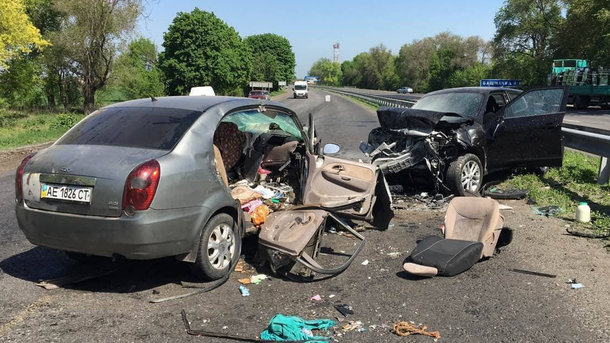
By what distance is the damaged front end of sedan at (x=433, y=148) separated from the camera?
23.9ft

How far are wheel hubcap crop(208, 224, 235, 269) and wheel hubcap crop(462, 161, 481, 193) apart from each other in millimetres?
4217

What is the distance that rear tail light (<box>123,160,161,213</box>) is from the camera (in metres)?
3.70

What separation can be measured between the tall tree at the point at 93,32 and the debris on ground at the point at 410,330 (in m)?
28.1

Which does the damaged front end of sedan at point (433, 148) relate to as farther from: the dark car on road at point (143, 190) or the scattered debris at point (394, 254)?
the dark car on road at point (143, 190)

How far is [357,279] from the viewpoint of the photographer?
4512 mm

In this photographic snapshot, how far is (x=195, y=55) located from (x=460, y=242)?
5222 centimetres

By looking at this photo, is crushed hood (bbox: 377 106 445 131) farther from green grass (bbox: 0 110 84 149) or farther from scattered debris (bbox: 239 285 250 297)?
green grass (bbox: 0 110 84 149)

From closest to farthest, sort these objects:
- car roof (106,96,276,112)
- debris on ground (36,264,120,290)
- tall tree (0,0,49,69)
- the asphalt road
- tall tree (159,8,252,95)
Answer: the asphalt road → debris on ground (36,264,120,290) → car roof (106,96,276,112) → tall tree (0,0,49,69) → tall tree (159,8,252,95)

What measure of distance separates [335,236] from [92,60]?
90.8ft

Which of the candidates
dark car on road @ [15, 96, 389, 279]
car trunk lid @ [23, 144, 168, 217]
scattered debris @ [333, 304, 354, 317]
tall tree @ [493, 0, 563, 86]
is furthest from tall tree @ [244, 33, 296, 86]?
scattered debris @ [333, 304, 354, 317]

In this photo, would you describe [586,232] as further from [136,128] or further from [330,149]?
[136,128]

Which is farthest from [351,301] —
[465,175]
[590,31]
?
[590,31]

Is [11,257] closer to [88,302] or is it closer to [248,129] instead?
[88,302]

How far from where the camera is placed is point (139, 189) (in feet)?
12.1
